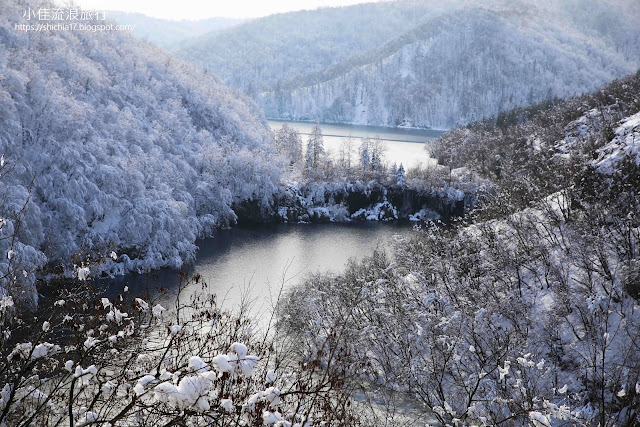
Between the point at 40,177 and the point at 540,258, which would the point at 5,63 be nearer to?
the point at 40,177

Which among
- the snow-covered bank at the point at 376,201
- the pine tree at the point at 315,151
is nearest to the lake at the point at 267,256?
the snow-covered bank at the point at 376,201

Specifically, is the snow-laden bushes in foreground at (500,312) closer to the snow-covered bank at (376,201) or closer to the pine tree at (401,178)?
the snow-covered bank at (376,201)

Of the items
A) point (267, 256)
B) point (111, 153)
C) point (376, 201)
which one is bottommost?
point (267, 256)

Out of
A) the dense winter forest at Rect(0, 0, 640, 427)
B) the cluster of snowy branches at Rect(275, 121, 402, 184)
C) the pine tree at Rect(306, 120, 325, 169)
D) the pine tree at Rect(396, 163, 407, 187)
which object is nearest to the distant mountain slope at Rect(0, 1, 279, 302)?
the dense winter forest at Rect(0, 0, 640, 427)

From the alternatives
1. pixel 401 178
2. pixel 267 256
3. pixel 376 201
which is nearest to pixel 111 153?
pixel 267 256

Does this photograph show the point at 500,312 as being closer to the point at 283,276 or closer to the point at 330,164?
the point at 283,276

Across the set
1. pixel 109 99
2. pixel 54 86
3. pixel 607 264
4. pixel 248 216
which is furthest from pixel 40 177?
pixel 607 264
